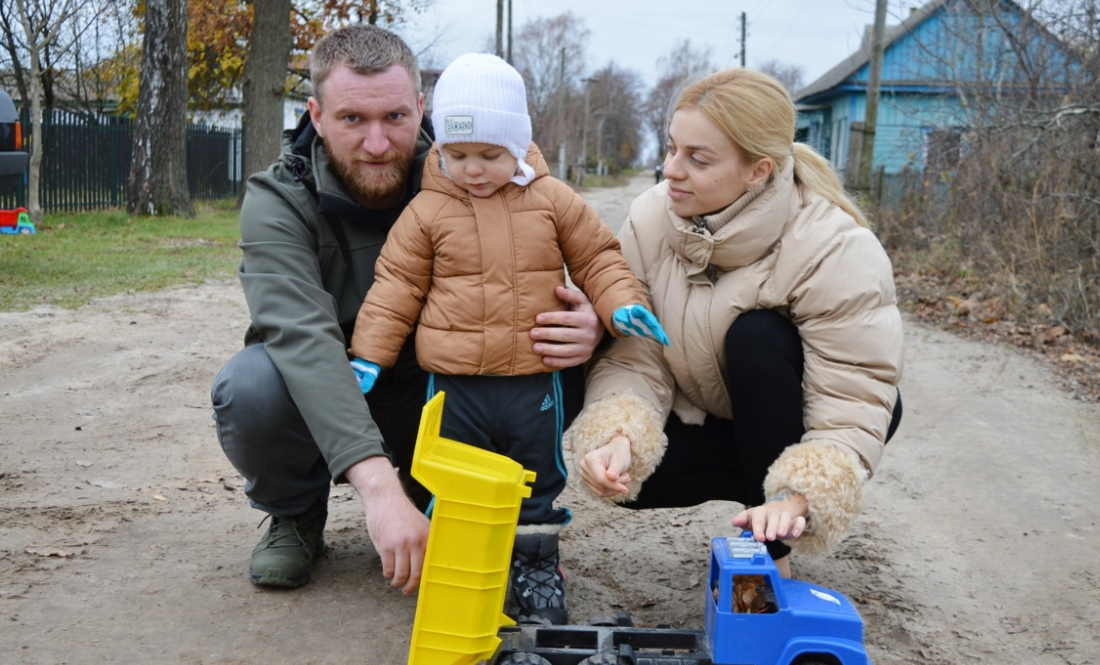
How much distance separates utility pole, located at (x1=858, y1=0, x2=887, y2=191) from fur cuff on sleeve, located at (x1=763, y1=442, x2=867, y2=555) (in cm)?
1258

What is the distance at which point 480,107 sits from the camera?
8.19 feet

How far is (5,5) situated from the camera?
19.9m

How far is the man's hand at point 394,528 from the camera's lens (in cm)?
203

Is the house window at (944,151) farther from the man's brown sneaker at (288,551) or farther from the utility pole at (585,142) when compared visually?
the utility pole at (585,142)

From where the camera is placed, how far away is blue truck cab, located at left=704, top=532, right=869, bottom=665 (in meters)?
1.91

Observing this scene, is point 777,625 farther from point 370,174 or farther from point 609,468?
point 370,174

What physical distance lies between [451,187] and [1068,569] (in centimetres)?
215

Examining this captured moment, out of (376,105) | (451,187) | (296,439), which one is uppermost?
(376,105)

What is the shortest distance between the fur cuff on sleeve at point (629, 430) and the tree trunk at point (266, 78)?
36.2 ft

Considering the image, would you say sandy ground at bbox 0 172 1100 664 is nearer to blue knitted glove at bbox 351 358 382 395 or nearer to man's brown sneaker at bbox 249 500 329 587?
man's brown sneaker at bbox 249 500 329 587

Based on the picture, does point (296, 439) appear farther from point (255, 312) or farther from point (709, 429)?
point (709, 429)

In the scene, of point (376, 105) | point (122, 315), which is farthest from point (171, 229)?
point (376, 105)

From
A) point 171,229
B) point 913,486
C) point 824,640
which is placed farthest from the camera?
point 171,229

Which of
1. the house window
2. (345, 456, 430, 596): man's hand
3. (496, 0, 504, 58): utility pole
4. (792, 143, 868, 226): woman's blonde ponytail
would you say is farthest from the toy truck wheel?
(496, 0, 504, 58): utility pole
